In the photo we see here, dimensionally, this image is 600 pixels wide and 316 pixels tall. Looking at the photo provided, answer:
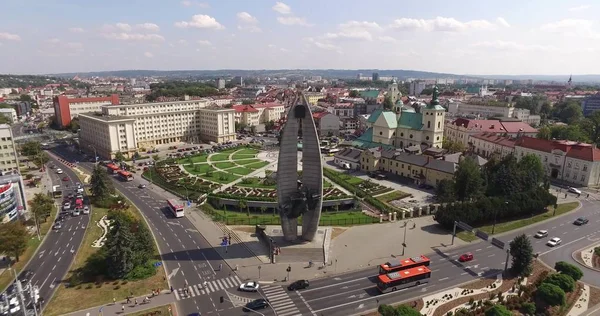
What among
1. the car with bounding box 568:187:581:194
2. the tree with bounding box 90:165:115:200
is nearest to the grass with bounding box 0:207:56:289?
the tree with bounding box 90:165:115:200

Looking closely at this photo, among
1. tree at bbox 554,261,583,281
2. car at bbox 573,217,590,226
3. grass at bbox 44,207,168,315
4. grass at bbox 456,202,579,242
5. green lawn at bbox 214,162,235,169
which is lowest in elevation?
grass at bbox 44,207,168,315

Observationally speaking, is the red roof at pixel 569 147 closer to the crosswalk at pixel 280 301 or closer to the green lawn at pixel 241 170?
the green lawn at pixel 241 170

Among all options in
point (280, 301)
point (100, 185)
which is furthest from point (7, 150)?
point (280, 301)

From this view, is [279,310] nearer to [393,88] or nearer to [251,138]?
[251,138]

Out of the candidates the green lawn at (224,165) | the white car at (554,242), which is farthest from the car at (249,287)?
the green lawn at (224,165)

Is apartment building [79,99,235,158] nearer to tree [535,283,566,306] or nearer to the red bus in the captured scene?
the red bus

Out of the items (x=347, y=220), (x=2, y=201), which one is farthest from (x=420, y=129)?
(x=2, y=201)
